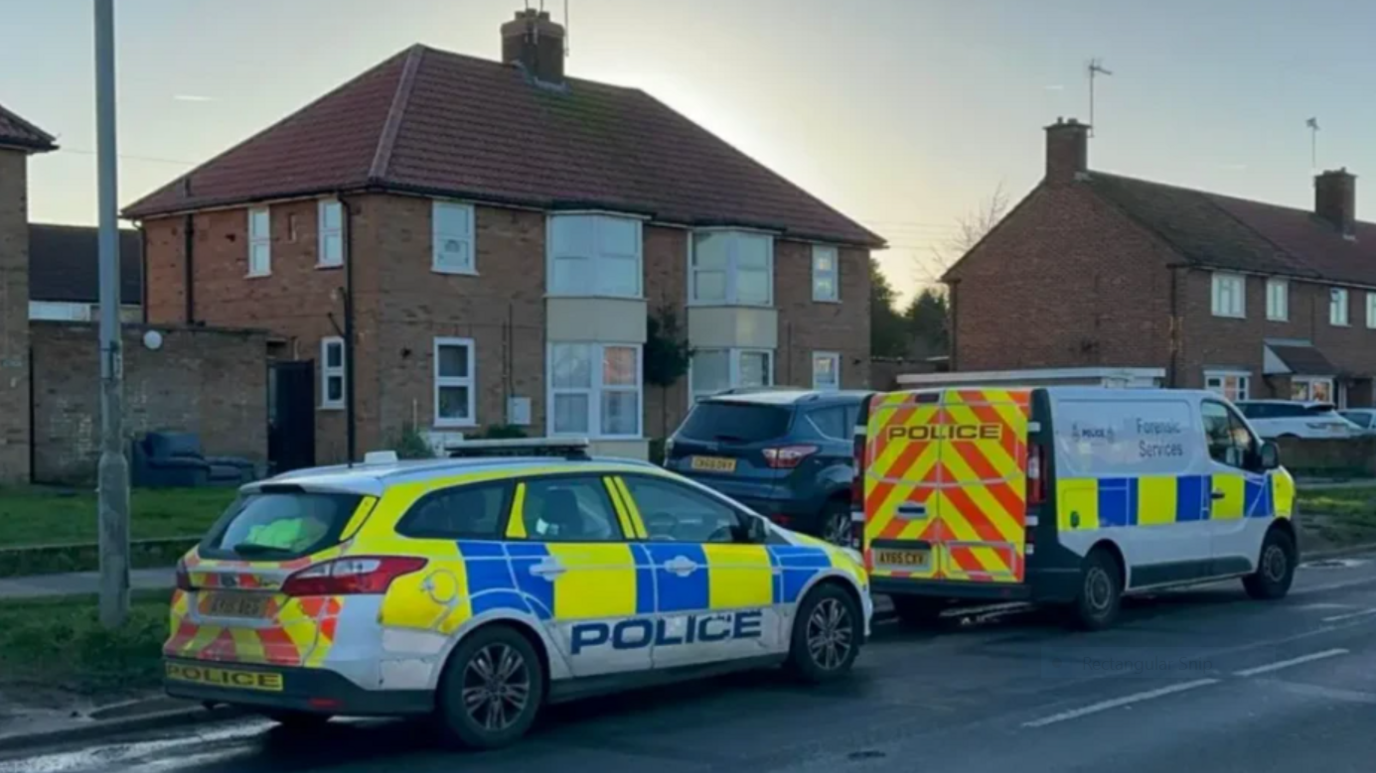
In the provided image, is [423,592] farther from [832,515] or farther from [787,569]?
[832,515]

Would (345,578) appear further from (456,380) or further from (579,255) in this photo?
(579,255)

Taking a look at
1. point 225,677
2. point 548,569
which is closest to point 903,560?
point 548,569

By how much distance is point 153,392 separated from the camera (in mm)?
27734

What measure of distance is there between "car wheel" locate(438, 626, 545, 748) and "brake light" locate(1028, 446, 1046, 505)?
5.27 meters

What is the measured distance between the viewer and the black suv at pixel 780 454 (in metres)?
17.2

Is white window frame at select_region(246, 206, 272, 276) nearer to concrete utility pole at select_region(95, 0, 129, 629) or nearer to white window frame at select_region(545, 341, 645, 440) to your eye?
white window frame at select_region(545, 341, 645, 440)

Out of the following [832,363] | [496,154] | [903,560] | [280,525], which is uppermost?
[496,154]

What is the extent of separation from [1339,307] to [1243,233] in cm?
505

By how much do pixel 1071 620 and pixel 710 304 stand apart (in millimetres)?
21396

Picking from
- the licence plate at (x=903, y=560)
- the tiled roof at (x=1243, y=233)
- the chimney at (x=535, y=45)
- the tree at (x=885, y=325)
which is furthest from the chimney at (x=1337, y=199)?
the licence plate at (x=903, y=560)

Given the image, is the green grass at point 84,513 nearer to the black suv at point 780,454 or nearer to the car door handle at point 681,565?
the black suv at point 780,454

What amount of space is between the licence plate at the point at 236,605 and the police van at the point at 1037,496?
21.0 feet

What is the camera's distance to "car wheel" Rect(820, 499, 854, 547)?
17.5 m

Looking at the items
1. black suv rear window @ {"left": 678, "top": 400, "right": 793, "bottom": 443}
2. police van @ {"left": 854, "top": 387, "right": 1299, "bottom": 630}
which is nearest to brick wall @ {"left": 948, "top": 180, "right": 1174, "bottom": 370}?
black suv rear window @ {"left": 678, "top": 400, "right": 793, "bottom": 443}
